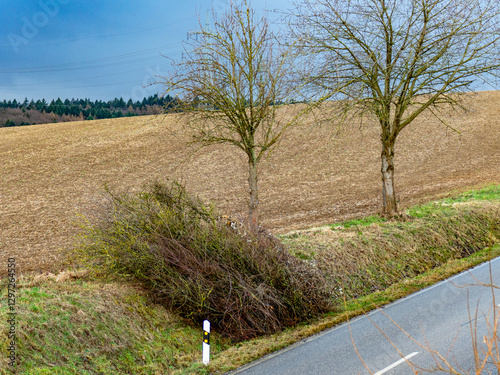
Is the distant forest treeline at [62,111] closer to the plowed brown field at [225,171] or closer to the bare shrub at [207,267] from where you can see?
the plowed brown field at [225,171]

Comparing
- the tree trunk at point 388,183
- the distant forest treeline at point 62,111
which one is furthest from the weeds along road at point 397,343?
the distant forest treeline at point 62,111

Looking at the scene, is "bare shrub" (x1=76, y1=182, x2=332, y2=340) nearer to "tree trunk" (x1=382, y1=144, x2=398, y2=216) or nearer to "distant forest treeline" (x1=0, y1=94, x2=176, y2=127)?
"tree trunk" (x1=382, y1=144, x2=398, y2=216)

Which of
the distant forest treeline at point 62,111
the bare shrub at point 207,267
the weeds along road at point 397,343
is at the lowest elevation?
the weeds along road at point 397,343

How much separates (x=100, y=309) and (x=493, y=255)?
11558 millimetres

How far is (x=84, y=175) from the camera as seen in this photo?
33562mm

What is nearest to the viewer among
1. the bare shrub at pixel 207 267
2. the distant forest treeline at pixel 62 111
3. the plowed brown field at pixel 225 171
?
the bare shrub at pixel 207 267

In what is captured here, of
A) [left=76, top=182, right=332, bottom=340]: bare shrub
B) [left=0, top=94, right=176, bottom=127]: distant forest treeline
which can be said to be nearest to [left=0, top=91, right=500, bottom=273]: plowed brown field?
[left=76, top=182, right=332, bottom=340]: bare shrub

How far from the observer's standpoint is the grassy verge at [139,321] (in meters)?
7.14

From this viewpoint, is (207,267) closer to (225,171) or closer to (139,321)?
(139,321)

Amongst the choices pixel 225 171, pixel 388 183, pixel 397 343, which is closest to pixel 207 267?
pixel 397 343

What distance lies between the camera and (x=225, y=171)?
3472cm

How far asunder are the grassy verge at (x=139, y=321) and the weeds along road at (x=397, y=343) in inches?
18.6

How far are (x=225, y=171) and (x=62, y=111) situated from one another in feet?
221

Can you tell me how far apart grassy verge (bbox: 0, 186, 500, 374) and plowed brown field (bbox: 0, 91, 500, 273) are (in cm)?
643
